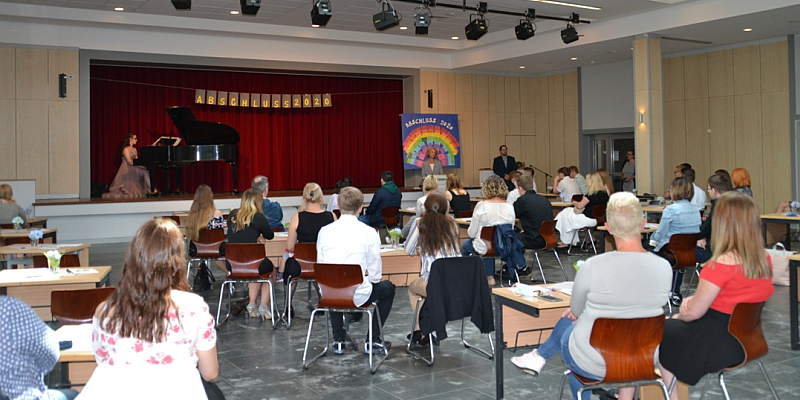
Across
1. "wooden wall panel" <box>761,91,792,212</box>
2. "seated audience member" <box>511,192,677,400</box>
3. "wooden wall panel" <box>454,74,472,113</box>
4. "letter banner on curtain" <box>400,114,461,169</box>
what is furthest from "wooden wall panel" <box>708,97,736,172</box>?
"seated audience member" <box>511,192,677,400</box>

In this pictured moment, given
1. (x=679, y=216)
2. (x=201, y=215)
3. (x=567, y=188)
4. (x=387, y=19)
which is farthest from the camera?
(x=567, y=188)

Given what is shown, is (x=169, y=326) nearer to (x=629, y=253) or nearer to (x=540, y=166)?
(x=629, y=253)

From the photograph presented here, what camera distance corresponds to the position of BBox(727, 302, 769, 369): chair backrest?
10.6 ft

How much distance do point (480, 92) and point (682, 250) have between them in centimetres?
1124

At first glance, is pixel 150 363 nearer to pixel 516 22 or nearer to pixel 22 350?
pixel 22 350

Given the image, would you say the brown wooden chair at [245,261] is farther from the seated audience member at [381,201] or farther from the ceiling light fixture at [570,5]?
the ceiling light fixture at [570,5]

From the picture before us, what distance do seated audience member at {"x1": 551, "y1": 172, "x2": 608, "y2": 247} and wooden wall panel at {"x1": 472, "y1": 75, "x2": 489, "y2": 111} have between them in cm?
770

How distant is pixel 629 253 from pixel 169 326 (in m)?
2.02

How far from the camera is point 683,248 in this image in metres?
6.42

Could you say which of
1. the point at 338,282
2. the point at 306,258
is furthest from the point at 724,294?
the point at 306,258

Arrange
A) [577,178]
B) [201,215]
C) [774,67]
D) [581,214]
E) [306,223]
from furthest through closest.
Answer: [774,67], [577,178], [581,214], [201,215], [306,223]

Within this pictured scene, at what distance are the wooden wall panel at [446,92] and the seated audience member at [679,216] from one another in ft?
33.9

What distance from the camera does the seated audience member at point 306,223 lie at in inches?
244

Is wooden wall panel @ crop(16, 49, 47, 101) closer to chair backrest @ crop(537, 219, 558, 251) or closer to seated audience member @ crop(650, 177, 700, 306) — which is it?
chair backrest @ crop(537, 219, 558, 251)
